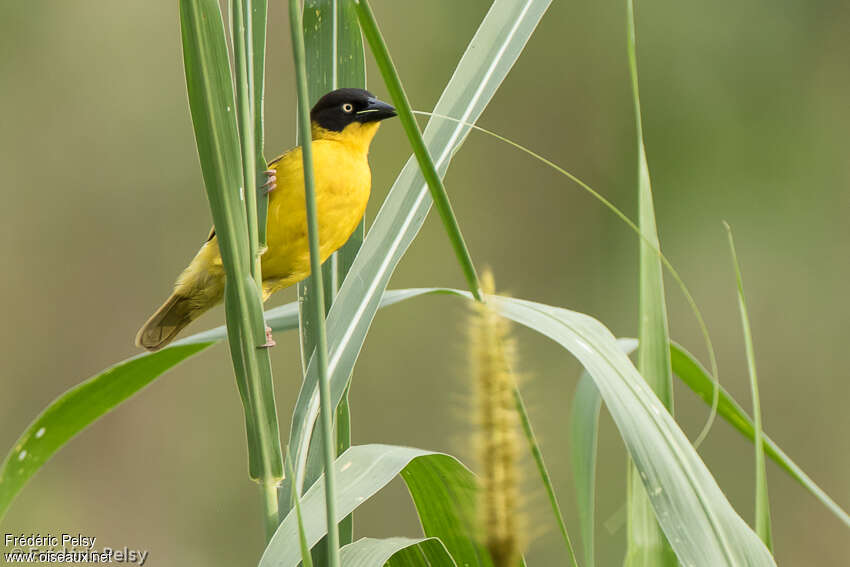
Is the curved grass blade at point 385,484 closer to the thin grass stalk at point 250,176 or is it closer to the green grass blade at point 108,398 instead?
the thin grass stalk at point 250,176

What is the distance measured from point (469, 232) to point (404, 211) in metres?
4.58

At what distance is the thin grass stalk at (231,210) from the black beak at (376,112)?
0.89 m

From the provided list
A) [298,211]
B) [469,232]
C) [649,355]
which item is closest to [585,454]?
[649,355]

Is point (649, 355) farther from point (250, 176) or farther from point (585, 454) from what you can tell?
point (250, 176)

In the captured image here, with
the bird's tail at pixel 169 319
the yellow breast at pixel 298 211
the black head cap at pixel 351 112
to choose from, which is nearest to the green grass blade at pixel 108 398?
the yellow breast at pixel 298 211

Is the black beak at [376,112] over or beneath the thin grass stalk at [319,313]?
over

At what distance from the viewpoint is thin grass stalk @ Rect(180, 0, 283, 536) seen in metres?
0.74

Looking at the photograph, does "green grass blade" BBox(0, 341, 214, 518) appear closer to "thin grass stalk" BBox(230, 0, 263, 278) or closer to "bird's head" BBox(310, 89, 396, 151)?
"thin grass stalk" BBox(230, 0, 263, 278)

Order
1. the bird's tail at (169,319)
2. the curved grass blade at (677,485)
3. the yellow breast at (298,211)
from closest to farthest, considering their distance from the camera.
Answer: the curved grass blade at (677,485) < the yellow breast at (298,211) < the bird's tail at (169,319)

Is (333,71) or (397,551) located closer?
(397,551)

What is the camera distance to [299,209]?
1.48m

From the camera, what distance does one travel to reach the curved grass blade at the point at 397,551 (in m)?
0.75

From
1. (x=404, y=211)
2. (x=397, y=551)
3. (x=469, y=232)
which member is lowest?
(x=469, y=232)

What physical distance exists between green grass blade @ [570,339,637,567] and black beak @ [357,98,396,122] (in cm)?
83
